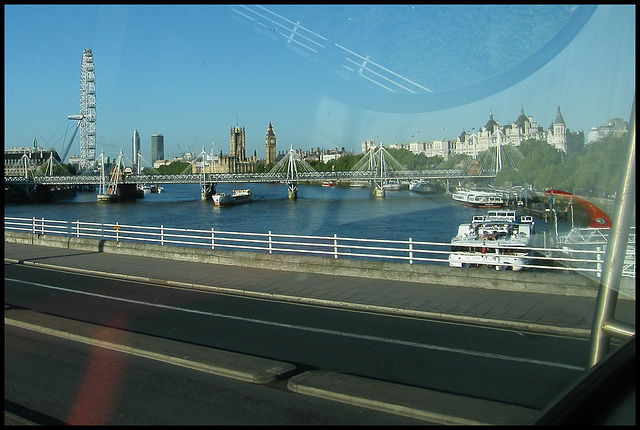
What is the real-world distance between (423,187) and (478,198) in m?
26.2

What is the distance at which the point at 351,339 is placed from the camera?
793cm

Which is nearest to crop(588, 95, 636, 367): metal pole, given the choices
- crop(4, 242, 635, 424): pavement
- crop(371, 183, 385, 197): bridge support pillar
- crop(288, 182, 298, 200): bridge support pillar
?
crop(4, 242, 635, 424): pavement

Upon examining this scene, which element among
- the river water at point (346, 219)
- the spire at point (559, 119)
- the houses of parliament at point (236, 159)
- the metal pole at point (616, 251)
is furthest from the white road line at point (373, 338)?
the houses of parliament at point (236, 159)

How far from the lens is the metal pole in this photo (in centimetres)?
378

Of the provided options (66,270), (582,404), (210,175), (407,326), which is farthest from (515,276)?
(210,175)

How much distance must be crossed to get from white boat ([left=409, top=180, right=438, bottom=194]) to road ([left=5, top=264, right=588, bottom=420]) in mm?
51839

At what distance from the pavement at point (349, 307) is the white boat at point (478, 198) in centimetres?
2187

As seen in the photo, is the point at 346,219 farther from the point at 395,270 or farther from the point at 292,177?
the point at 395,270

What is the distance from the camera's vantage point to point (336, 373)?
19.8 ft

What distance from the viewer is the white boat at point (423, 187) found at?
2440 inches

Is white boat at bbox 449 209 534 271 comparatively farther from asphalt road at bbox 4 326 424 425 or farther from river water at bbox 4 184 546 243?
asphalt road at bbox 4 326 424 425

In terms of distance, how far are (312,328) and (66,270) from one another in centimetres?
966

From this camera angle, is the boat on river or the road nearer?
the road

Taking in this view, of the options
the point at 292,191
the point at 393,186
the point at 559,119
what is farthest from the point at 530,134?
the point at 292,191
